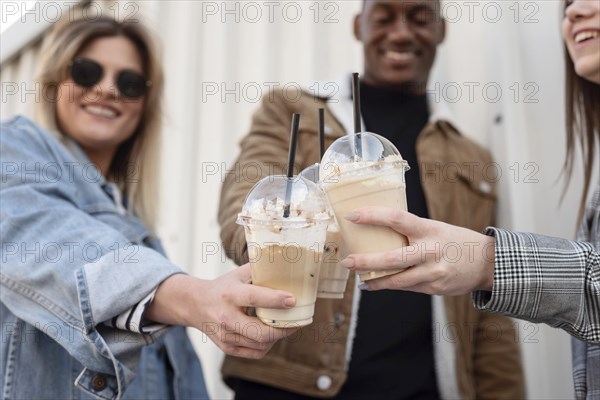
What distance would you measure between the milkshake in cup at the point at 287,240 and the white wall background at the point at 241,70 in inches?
40.7

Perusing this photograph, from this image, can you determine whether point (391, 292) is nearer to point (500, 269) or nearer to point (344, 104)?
point (344, 104)

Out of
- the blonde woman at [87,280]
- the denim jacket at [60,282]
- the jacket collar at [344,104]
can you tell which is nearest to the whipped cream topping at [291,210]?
the blonde woman at [87,280]

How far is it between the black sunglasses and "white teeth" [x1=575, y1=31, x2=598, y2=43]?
1.02 meters

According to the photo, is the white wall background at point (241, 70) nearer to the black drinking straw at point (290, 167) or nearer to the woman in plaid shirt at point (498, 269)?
the woman in plaid shirt at point (498, 269)

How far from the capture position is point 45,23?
6.23 ft

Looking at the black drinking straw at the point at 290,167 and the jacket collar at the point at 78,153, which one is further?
the jacket collar at the point at 78,153

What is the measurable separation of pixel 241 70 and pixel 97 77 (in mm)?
631

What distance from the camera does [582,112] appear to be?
134cm

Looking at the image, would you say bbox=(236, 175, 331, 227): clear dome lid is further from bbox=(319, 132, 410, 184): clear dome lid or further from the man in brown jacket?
the man in brown jacket

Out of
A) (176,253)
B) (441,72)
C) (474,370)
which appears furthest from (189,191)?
(474,370)

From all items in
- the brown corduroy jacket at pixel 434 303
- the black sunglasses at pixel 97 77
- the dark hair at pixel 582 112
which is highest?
A: the black sunglasses at pixel 97 77

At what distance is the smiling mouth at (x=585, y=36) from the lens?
1.16 m

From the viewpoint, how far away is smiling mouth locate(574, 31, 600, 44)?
1159 mm

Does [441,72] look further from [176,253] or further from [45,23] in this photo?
[45,23]
